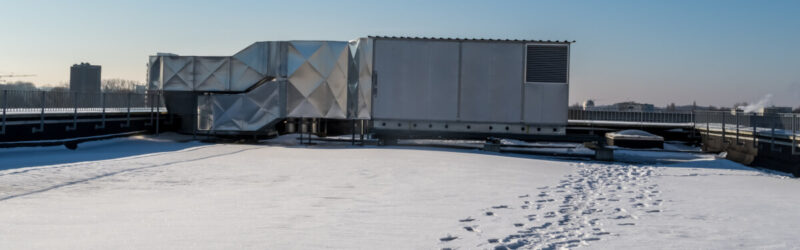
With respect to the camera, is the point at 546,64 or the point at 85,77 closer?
the point at 546,64

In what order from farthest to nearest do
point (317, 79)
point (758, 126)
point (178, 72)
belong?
point (758, 126) < point (178, 72) < point (317, 79)

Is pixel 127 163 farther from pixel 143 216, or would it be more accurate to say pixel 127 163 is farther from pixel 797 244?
pixel 797 244

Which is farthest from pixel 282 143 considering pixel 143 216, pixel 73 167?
pixel 143 216

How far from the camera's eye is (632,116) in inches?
1742

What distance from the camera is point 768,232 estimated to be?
7.76 meters

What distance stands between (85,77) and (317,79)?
260 ft

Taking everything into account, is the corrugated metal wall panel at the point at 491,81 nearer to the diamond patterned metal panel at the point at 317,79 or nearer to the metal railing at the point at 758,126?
the diamond patterned metal panel at the point at 317,79

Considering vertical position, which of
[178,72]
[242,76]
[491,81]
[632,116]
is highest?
[178,72]

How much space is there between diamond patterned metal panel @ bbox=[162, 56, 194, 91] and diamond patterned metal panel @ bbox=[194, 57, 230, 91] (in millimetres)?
219

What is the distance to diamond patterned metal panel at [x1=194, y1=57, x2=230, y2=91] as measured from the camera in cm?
2347

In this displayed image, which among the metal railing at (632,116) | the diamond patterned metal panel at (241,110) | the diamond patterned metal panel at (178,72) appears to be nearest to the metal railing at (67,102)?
the diamond patterned metal panel at (178,72)

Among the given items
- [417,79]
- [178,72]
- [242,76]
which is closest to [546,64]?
[417,79]

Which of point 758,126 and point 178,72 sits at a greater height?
point 178,72

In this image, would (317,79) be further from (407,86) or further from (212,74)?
(212,74)
